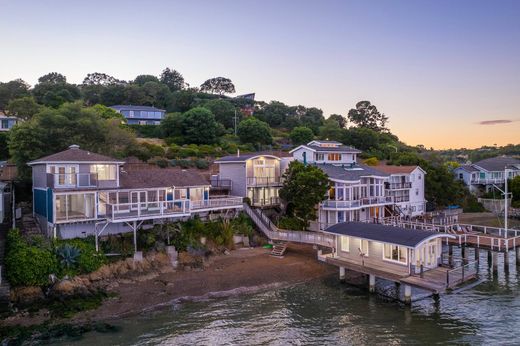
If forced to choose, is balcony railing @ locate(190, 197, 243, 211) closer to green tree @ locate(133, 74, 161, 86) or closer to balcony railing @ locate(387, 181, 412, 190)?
balcony railing @ locate(387, 181, 412, 190)

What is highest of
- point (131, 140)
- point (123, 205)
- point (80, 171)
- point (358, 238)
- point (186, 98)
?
point (186, 98)

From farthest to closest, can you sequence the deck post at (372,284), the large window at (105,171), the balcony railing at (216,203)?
the balcony railing at (216,203)
the large window at (105,171)
the deck post at (372,284)

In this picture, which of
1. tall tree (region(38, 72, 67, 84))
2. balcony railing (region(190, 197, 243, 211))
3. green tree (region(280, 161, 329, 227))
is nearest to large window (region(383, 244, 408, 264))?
green tree (region(280, 161, 329, 227))

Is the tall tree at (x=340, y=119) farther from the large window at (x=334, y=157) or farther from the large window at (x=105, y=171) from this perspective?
the large window at (x=105, y=171)

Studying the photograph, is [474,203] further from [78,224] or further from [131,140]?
[78,224]

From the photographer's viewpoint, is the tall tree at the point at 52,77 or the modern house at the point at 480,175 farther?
the tall tree at the point at 52,77

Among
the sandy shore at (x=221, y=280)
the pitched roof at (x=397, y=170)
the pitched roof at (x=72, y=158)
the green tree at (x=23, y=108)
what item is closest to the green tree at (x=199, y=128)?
the green tree at (x=23, y=108)

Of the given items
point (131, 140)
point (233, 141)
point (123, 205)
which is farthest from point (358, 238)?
point (233, 141)
